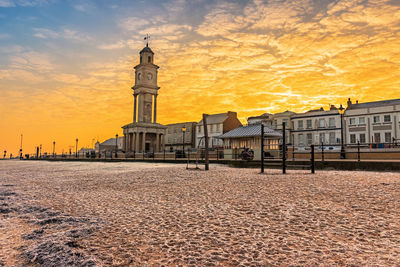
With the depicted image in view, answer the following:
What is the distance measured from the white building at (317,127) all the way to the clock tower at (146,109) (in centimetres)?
2934

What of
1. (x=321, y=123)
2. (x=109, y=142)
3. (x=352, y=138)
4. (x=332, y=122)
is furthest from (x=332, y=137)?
(x=109, y=142)

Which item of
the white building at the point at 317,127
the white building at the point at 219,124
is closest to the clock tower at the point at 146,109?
the white building at the point at 219,124

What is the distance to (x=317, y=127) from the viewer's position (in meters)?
51.6

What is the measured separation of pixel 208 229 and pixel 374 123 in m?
48.9

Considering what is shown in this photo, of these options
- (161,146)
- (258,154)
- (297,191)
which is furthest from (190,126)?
(297,191)

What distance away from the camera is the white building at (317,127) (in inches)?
1950

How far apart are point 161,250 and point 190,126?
6816 cm

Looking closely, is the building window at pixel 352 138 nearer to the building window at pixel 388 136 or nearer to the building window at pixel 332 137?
the building window at pixel 332 137

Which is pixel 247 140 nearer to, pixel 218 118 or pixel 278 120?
pixel 278 120

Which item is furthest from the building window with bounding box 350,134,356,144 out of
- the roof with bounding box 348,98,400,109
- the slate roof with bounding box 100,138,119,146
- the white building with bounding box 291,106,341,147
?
the slate roof with bounding box 100,138,119,146

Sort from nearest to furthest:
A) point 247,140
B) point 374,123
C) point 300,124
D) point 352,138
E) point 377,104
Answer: point 247,140, point 374,123, point 352,138, point 377,104, point 300,124

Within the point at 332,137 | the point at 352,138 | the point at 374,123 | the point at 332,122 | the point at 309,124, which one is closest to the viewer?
the point at 374,123

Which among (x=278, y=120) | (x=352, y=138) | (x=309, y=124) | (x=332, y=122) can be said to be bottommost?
(x=352, y=138)

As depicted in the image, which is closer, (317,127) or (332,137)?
(332,137)
